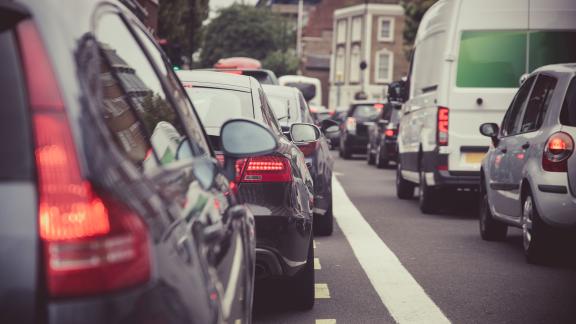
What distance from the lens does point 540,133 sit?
943 centimetres

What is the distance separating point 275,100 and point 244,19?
4261 inches

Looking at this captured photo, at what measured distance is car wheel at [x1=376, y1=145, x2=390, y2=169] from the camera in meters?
26.8

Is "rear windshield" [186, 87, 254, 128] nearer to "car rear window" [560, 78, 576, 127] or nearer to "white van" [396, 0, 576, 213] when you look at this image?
"car rear window" [560, 78, 576, 127]

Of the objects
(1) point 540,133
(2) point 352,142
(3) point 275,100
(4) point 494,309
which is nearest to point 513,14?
(3) point 275,100

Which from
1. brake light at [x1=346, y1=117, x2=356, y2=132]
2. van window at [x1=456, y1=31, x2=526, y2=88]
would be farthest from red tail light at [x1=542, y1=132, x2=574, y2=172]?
brake light at [x1=346, y1=117, x2=356, y2=132]

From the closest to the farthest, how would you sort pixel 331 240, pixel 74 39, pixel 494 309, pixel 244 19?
pixel 74 39
pixel 494 309
pixel 331 240
pixel 244 19

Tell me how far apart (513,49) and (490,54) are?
270mm

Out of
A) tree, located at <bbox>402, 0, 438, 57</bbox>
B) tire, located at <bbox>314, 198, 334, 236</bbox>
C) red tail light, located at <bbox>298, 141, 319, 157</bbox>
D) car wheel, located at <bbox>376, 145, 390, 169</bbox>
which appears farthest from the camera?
tree, located at <bbox>402, 0, 438, 57</bbox>

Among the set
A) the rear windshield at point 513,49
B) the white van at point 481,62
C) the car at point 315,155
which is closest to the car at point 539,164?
the car at point 315,155

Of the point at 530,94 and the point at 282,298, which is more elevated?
the point at 530,94

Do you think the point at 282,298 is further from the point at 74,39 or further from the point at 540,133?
the point at 74,39

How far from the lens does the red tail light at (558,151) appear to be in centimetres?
896

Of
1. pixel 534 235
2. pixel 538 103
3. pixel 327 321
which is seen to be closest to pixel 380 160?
pixel 538 103

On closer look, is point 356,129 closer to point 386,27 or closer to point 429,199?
point 429,199
